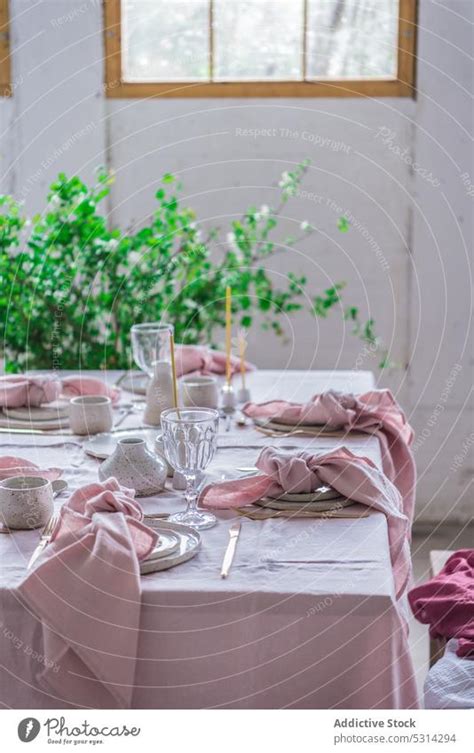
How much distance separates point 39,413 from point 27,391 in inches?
2.4

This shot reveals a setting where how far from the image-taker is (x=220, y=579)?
1.28 meters

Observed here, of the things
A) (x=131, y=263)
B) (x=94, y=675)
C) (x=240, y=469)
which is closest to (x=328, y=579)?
(x=94, y=675)

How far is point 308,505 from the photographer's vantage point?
1.53 meters

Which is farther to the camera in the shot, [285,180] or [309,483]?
[285,180]

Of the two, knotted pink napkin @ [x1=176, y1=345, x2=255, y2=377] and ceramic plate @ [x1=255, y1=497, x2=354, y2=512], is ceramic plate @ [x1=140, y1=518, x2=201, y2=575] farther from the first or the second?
knotted pink napkin @ [x1=176, y1=345, x2=255, y2=377]

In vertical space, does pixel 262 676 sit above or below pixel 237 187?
below

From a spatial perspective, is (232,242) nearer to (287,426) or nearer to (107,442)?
(287,426)

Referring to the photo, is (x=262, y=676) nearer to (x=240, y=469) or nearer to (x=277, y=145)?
(x=240, y=469)

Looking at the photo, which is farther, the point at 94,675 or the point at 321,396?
the point at 321,396

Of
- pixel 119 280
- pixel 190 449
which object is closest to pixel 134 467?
pixel 190 449

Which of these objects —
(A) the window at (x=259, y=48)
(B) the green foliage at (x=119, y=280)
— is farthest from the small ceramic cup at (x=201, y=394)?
(A) the window at (x=259, y=48)

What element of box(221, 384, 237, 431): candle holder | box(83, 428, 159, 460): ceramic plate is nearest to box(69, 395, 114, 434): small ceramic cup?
box(83, 428, 159, 460): ceramic plate

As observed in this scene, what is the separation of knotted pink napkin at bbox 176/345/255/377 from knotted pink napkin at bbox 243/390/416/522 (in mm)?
387

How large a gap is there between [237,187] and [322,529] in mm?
2072
